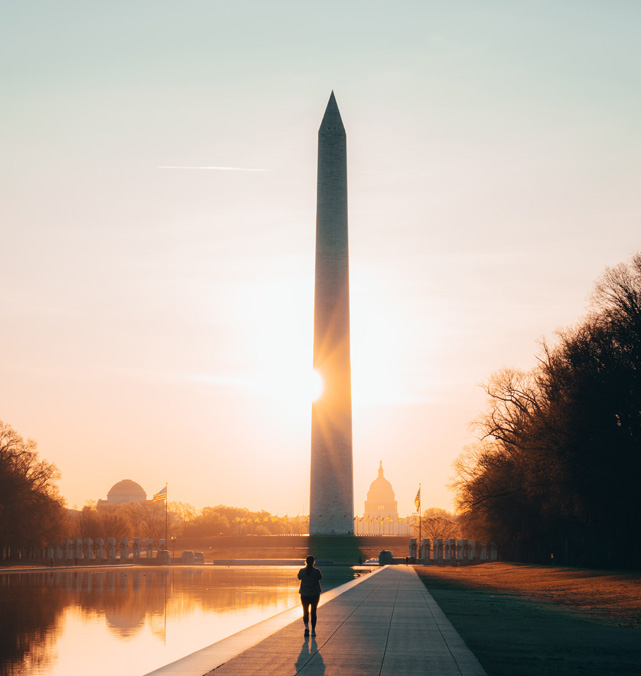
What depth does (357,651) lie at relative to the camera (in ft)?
51.1

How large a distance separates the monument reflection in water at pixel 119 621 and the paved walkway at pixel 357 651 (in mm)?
2445

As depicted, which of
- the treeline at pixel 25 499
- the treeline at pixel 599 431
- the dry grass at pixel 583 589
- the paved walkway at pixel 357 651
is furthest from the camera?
the treeline at pixel 25 499

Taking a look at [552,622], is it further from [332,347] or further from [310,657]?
[332,347]

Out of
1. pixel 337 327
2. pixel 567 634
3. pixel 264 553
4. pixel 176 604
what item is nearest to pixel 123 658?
pixel 567 634

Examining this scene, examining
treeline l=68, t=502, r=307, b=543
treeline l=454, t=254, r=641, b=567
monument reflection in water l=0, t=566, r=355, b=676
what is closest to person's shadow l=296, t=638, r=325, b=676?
monument reflection in water l=0, t=566, r=355, b=676

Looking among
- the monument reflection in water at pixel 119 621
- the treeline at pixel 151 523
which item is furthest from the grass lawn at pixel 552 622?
the treeline at pixel 151 523

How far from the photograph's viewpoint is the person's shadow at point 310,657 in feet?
45.1

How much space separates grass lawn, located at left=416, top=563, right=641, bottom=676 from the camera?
15.2 m

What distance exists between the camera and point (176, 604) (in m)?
30.5

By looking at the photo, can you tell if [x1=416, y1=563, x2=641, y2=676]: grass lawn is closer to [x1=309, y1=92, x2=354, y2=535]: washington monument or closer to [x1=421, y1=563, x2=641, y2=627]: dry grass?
[x1=421, y1=563, x2=641, y2=627]: dry grass

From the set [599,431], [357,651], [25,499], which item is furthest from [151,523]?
[357,651]

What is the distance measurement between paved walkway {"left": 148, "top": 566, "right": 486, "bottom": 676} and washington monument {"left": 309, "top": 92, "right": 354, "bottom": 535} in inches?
2022

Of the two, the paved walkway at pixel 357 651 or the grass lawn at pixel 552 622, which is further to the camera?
the grass lawn at pixel 552 622

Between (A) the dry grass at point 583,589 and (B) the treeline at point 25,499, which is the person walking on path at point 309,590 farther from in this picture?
(B) the treeline at point 25,499
